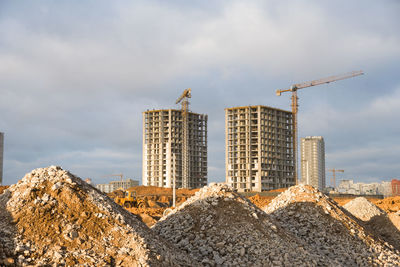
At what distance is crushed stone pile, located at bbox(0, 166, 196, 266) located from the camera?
722 centimetres

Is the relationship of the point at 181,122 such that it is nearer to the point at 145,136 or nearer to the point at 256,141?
the point at 145,136

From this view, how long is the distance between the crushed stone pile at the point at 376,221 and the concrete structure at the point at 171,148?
65293mm

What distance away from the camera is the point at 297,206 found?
13.2 meters

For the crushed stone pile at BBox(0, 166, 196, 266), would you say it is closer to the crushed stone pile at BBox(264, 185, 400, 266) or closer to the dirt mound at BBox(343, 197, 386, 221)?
the crushed stone pile at BBox(264, 185, 400, 266)

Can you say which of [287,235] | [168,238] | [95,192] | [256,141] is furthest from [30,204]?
[256,141]

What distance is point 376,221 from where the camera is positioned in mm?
15891

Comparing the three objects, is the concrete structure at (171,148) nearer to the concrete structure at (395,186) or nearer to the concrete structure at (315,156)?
the concrete structure at (395,186)

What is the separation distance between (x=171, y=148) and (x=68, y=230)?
2914 inches

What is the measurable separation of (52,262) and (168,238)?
137 inches

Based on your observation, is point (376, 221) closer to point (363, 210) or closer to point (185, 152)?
point (363, 210)

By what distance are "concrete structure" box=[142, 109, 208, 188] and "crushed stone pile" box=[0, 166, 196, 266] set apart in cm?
7244

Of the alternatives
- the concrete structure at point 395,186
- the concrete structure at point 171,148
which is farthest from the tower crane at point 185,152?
the concrete structure at point 395,186

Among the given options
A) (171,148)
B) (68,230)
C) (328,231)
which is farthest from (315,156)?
(68,230)

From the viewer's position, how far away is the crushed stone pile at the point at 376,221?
47.9ft
